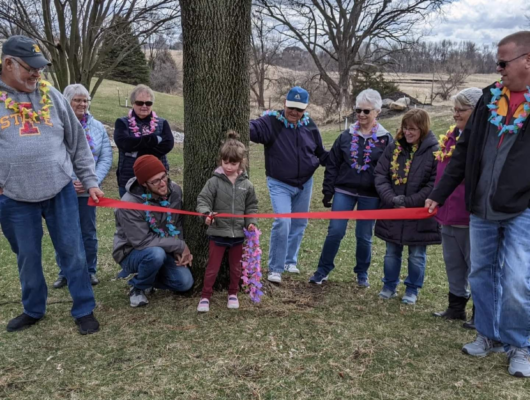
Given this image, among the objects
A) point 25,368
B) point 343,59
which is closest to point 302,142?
point 25,368

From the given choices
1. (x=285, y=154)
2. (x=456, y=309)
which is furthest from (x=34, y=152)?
(x=456, y=309)

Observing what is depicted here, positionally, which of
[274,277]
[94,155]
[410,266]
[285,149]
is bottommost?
[274,277]

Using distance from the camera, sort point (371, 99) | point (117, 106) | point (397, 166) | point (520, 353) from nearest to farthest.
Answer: point (520, 353) < point (397, 166) < point (371, 99) < point (117, 106)

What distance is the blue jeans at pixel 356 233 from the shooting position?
16.9ft

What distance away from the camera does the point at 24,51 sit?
3639mm

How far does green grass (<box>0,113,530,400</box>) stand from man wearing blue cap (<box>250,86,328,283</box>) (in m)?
0.62

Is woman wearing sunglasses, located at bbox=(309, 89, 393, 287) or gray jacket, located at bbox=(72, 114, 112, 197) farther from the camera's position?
gray jacket, located at bbox=(72, 114, 112, 197)

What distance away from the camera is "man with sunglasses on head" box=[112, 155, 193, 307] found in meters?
4.26

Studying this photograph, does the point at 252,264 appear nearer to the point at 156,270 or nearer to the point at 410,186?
the point at 156,270

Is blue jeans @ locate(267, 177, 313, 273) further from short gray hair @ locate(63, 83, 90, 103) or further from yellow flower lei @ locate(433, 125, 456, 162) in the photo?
short gray hair @ locate(63, 83, 90, 103)

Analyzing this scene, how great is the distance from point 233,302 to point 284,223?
1.34 metres

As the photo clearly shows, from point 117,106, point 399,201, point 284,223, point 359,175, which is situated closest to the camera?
point 399,201

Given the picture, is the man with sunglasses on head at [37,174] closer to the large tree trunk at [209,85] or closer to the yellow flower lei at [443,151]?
the large tree trunk at [209,85]

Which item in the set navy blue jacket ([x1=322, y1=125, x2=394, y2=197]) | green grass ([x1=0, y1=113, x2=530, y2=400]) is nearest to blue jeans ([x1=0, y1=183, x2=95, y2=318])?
green grass ([x1=0, y1=113, x2=530, y2=400])
